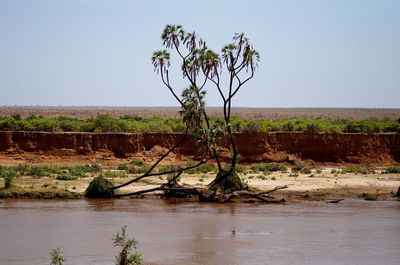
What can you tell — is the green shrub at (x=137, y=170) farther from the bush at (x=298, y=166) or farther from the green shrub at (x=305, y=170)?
the green shrub at (x=305, y=170)

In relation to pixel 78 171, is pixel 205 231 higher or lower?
lower

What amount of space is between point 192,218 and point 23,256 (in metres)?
8.22

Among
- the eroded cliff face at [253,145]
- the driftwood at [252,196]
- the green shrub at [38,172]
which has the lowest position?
the driftwood at [252,196]

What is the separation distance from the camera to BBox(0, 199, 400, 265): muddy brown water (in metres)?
21.4

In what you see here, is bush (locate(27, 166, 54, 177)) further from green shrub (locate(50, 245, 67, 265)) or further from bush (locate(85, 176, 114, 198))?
green shrub (locate(50, 245, 67, 265))

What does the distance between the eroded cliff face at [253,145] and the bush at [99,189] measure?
13.5 meters

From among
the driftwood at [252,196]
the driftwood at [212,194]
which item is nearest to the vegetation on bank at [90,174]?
the driftwood at [212,194]

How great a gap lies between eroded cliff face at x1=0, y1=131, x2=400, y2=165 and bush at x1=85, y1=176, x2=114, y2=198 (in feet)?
44.4

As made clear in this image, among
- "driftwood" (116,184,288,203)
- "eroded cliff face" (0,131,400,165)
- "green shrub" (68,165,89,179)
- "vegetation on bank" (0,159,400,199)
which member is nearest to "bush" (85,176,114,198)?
"vegetation on bank" (0,159,400,199)

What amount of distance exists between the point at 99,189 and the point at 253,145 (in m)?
16.8

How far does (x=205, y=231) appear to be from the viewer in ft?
83.4

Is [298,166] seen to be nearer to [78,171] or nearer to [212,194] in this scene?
[78,171]

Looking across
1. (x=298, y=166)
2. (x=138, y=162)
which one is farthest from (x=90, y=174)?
(x=298, y=166)

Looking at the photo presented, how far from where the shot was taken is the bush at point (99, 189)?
31969 mm
